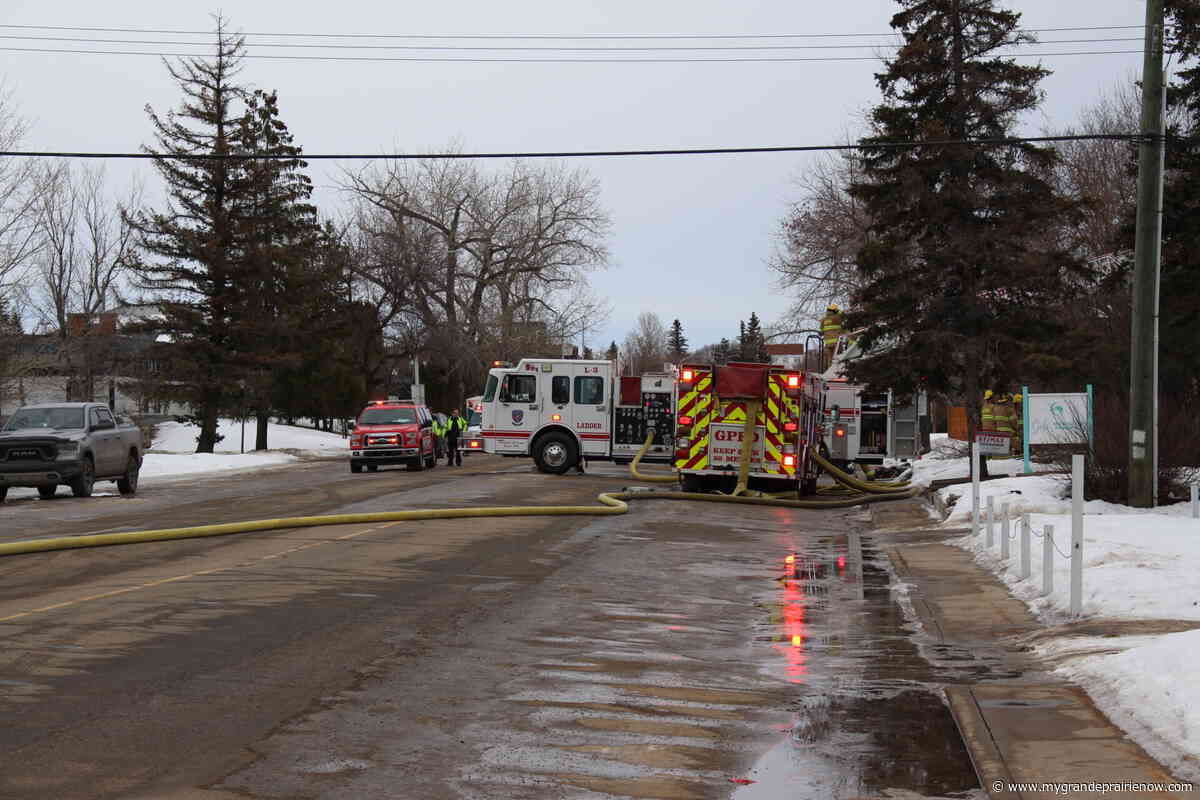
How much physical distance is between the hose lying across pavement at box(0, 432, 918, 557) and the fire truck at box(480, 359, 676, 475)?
155cm

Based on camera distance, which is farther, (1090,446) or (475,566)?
(1090,446)

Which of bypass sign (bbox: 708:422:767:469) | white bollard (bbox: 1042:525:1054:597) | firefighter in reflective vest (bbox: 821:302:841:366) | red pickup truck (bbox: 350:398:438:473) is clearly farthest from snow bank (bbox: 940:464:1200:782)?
red pickup truck (bbox: 350:398:438:473)

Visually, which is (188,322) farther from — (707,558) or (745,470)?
(707,558)

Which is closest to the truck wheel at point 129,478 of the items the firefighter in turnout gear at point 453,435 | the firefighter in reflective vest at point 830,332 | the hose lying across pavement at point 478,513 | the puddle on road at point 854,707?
the hose lying across pavement at point 478,513

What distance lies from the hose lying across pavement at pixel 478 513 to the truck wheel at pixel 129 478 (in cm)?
1020

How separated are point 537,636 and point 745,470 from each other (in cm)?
1649

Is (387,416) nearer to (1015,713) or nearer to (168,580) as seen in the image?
(168,580)

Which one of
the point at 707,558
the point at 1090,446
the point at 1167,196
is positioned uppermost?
the point at 1167,196

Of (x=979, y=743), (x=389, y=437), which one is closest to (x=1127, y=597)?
(x=979, y=743)

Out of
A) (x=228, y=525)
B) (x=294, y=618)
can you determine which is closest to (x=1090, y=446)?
(x=228, y=525)

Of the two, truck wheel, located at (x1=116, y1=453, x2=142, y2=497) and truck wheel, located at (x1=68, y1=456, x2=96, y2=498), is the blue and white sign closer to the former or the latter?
truck wheel, located at (x1=68, y1=456, x2=96, y2=498)

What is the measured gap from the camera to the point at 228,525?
1830 centimetres

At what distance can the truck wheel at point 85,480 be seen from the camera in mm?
27203

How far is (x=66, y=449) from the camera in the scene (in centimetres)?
2677
